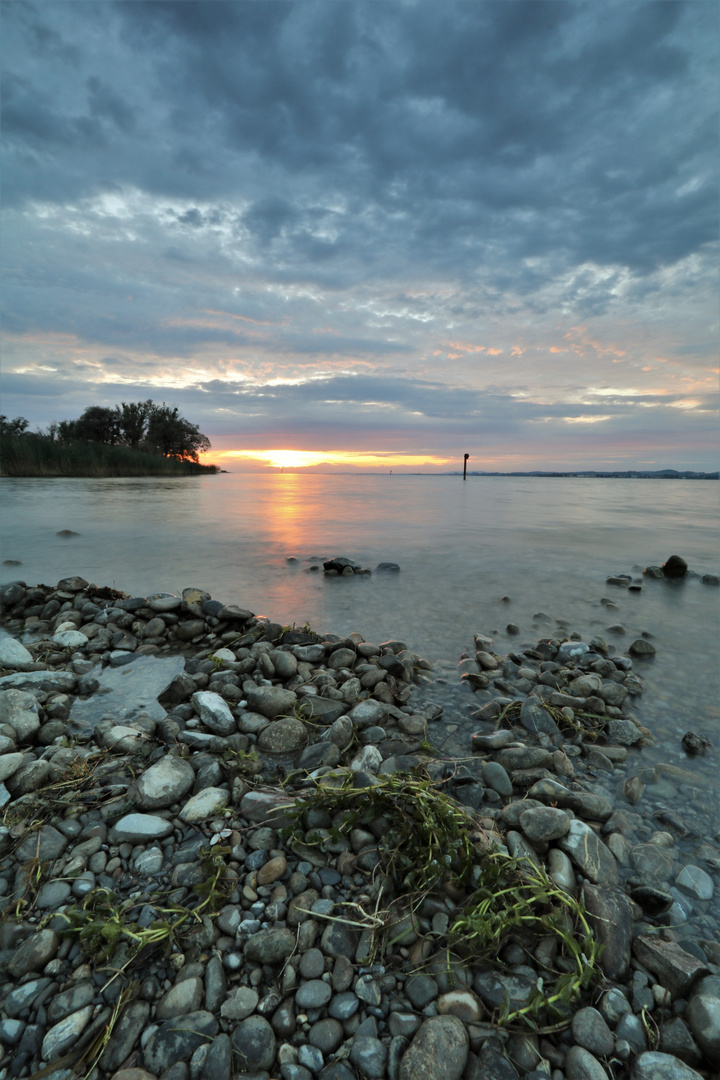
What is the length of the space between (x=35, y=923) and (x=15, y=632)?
174 inches

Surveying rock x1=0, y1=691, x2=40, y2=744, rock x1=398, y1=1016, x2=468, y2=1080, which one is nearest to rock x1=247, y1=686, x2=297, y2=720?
rock x1=0, y1=691, x2=40, y2=744

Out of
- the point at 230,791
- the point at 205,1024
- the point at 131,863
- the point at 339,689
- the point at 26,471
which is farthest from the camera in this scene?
the point at 26,471

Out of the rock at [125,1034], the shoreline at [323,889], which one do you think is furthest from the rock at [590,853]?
the rock at [125,1034]

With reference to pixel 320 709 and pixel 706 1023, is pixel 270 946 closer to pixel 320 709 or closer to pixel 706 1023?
pixel 706 1023

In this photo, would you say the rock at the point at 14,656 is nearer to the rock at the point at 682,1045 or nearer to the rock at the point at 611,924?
the rock at the point at 611,924

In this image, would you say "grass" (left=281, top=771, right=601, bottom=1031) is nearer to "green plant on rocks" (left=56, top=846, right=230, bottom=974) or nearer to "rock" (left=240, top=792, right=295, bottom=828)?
"rock" (left=240, top=792, right=295, bottom=828)

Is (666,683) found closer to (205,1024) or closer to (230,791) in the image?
(230,791)

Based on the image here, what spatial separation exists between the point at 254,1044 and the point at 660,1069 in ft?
3.92

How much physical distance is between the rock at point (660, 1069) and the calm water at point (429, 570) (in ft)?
6.79

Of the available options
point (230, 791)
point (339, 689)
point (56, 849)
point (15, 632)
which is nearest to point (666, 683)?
point (339, 689)

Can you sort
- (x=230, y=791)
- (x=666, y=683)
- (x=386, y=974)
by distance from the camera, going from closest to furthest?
(x=386, y=974)
(x=230, y=791)
(x=666, y=683)

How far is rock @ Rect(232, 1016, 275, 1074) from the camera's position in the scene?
1.35 metres

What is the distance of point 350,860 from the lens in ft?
6.45

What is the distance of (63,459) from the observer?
108 ft
